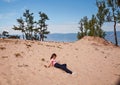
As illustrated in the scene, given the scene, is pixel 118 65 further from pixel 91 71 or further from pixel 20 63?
pixel 20 63

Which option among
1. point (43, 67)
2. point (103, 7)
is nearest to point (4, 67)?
point (43, 67)

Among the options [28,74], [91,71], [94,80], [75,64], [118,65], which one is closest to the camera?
[28,74]

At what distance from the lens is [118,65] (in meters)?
19.5

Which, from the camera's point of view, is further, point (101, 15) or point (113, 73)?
point (101, 15)

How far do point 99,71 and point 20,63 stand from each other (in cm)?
744

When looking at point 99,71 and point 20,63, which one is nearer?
point 20,63

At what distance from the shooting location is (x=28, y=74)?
480 inches

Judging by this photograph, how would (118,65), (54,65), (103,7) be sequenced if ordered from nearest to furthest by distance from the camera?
1. (54,65)
2. (118,65)
3. (103,7)

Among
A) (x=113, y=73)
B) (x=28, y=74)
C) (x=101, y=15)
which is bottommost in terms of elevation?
(x=113, y=73)

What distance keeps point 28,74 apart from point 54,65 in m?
3.37

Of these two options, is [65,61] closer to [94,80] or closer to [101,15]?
[94,80]

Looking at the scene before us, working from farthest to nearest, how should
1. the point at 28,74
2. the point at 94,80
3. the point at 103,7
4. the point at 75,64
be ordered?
the point at 103,7, the point at 75,64, the point at 94,80, the point at 28,74

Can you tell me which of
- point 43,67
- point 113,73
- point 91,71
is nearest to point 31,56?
point 43,67

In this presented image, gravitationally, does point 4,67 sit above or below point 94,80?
above
